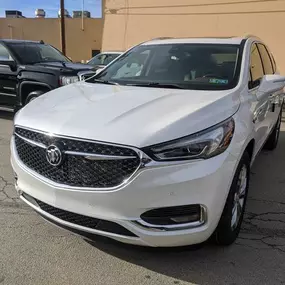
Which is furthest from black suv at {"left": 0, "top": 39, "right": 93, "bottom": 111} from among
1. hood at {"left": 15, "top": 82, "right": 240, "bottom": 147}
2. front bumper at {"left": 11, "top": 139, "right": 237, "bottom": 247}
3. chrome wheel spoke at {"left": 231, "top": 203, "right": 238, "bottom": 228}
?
front bumper at {"left": 11, "top": 139, "right": 237, "bottom": 247}

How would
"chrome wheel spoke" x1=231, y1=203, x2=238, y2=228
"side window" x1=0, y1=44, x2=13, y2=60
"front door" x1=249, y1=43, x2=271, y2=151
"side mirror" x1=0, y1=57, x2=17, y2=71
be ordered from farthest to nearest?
"side window" x1=0, y1=44, x2=13, y2=60
"side mirror" x1=0, y1=57, x2=17, y2=71
"front door" x1=249, y1=43, x2=271, y2=151
"chrome wheel spoke" x1=231, y1=203, x2=238, y2=228

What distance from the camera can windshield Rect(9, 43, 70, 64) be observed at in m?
8.11

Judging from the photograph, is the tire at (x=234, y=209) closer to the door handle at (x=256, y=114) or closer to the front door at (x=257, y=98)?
the door handle at (x=256, y=114)

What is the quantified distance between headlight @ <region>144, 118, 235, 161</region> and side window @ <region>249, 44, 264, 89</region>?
1.25 m

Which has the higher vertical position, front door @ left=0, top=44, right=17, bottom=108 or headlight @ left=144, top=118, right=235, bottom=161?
headlight @ left=144, top=118, right=235, bottom=161

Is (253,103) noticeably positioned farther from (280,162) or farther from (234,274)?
(280,162)

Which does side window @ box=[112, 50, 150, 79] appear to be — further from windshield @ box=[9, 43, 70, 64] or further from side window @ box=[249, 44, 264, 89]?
windshield @ box=[9, 43, 70, 64]

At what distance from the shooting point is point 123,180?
8.52ft

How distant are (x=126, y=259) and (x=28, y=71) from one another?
17.5 feet

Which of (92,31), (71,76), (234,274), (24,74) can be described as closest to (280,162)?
(234,274)

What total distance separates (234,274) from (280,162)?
3383 mm

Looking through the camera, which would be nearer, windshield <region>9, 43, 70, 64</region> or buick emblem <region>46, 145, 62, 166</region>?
buick emblem <region>46, 145, 62, 166</region>

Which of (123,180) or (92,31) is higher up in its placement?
(123,180)

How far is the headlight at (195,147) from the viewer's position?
2.58 m
